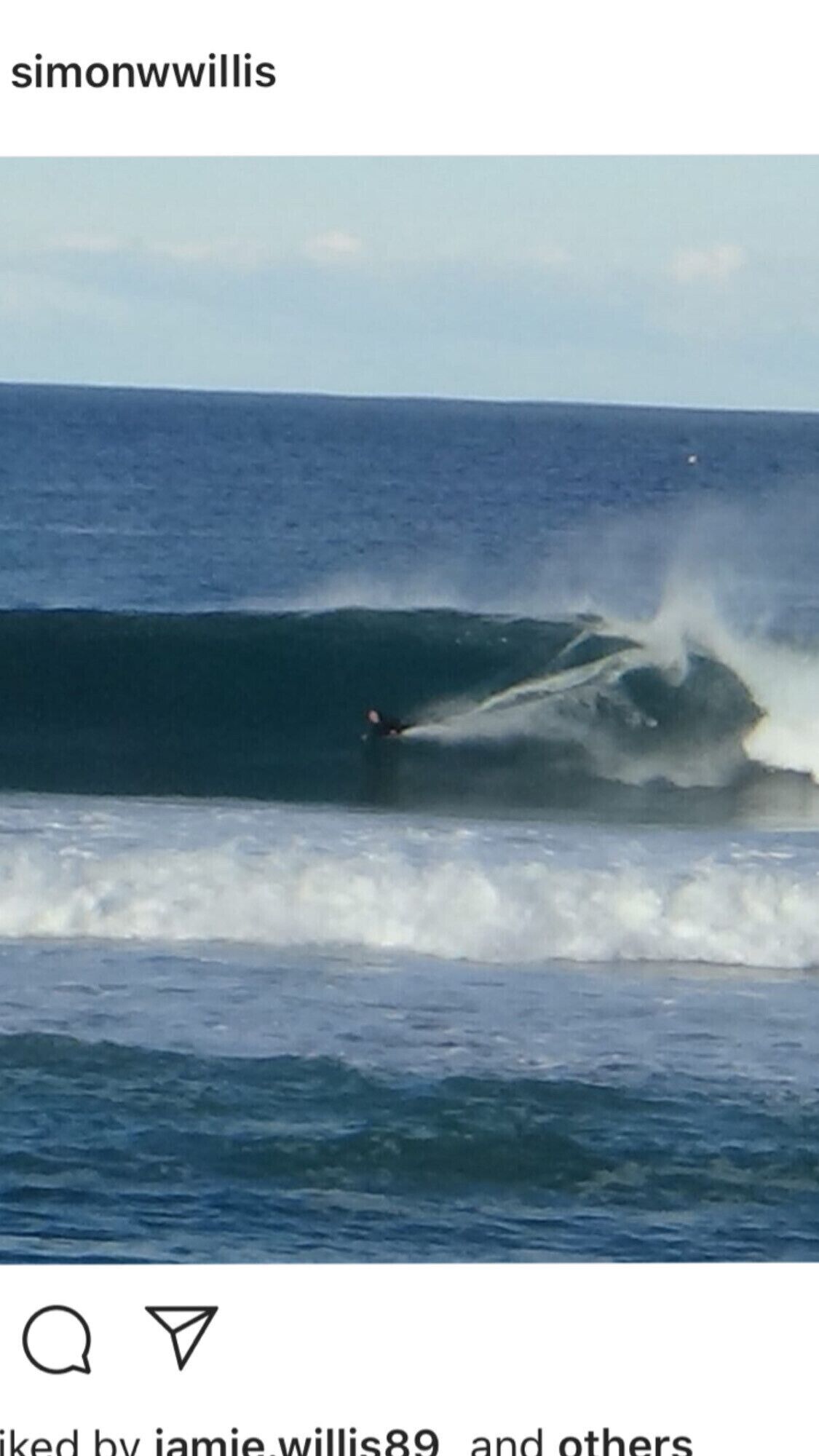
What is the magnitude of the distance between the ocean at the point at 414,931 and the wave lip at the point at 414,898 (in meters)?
0.02

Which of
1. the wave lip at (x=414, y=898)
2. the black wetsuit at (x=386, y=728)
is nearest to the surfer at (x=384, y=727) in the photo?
the black wetsuit at (x=386, y=728)

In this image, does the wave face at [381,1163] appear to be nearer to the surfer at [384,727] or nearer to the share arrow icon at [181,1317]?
the share arrow icon at [181,1317]

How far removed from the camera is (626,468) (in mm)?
76250

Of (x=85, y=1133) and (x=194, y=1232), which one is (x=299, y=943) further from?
(x=194, y=1232)

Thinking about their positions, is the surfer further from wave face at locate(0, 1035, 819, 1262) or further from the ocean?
wave face at locate(0, 1035, 819, 1262)

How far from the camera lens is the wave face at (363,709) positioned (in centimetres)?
1509

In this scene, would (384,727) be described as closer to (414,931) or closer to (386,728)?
(386,728)

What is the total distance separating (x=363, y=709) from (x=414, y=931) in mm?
6446

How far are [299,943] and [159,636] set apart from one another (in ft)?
26.4

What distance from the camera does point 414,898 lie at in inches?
443

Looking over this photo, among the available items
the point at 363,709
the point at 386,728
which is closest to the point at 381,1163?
the point at 386,728

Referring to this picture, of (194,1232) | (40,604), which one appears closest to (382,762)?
(194,1232)

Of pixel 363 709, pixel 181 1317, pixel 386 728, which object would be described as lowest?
pixel 181 1317

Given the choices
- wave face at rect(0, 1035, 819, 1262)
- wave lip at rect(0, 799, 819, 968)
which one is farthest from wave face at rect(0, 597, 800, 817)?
wave face at rect(0, 1035, 819, 1262)
